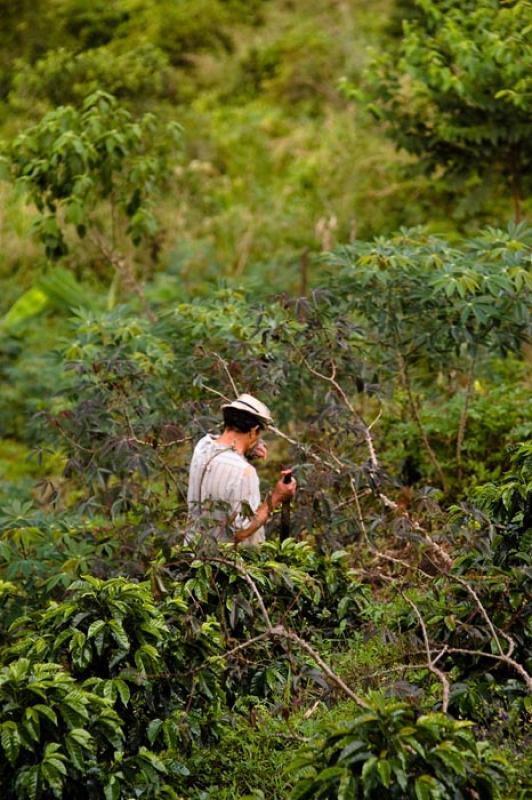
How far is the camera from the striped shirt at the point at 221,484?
534 cm

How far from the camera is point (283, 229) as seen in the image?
47.2 ft

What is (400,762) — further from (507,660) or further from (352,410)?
(352,410)

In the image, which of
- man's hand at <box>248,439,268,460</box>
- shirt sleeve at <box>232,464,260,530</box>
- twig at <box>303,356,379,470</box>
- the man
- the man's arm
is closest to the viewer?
the man's arm

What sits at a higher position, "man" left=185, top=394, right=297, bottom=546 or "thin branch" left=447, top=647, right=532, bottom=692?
"man" left=185, top=394, right=297, bottom=546

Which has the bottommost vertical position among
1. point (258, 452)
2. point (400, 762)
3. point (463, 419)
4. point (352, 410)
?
point (463, 419)

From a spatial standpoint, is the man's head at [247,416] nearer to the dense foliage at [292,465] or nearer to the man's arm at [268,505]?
the man's arm at [268,505]

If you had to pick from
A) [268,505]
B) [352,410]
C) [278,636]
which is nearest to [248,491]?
[268,505]

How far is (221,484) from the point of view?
551 centimetres

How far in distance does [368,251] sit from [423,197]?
5.94 m

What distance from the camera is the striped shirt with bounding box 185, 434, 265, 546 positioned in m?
5.34

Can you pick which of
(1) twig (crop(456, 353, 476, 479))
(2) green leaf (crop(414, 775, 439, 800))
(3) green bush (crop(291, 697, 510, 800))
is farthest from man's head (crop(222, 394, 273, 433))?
(1) twig (crop(456, 353, 476, 479))

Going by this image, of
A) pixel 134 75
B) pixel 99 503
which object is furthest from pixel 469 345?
pixel 134 75

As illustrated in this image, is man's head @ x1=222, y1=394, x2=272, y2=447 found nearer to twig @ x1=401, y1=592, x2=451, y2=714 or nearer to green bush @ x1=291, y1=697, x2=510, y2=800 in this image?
twig @ x1=401, y1=592, x2=451, y2=714

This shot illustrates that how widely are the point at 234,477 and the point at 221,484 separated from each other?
7 cm
